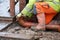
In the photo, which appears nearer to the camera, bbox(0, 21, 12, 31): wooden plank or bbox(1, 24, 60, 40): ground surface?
bbox(1, 24, 60, 40): ground surface

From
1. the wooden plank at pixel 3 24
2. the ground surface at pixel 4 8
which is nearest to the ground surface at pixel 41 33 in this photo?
the wooden plank at pixel 3 24

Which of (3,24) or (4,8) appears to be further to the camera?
(4,8)

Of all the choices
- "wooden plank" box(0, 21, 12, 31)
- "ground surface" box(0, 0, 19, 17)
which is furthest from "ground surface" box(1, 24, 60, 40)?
"ground surface" box(0, 0, 19, 17)

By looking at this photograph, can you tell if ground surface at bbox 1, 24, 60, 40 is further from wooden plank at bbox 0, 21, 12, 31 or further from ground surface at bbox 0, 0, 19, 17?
ground surface at bbox 0, 0, 19, 17

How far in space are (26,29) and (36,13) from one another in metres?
0.35

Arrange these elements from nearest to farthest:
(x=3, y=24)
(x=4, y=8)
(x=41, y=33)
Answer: (x=41, y=33) < (x=3, y=24) < (x=4, y=8)

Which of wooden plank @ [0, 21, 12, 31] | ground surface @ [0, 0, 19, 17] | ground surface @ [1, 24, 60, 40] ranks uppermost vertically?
ground surface @ [0, 0, 19, 17]

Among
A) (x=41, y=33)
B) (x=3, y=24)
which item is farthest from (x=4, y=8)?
(x=41, y=33)

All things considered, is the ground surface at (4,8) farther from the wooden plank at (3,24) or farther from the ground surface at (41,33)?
the ground surface at (41,33)

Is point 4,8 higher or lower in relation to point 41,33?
higher

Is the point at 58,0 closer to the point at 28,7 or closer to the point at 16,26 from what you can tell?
the point at 28,7

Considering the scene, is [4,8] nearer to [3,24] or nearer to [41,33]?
[3,24]

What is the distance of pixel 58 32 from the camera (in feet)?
11.9

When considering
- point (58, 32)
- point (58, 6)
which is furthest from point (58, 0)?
point (58, 32)
